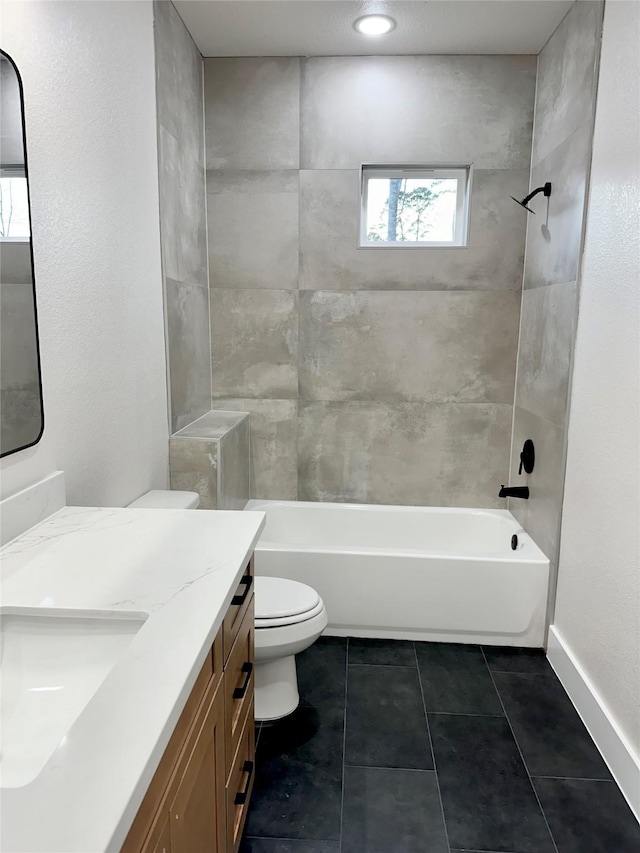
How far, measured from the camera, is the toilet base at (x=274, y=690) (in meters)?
2.08

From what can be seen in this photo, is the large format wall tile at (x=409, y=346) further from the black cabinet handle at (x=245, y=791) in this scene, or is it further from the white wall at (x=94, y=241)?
the black cabinet handle at (x=245, y=791)

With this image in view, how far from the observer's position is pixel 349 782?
5.96 ft

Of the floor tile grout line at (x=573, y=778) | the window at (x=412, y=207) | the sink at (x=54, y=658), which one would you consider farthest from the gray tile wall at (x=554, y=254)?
the sink at (x=54, y=658)

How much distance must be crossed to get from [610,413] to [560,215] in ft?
3.32

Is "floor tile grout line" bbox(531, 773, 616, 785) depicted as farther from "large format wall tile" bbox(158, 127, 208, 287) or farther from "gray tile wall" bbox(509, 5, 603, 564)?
"large format wall tile" bbox(158, 127, 208, 287)

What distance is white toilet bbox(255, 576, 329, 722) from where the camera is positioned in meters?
1.93

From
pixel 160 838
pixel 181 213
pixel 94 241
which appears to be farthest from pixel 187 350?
pixel 160 838

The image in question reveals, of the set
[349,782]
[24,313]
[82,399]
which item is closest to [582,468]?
[349,782]

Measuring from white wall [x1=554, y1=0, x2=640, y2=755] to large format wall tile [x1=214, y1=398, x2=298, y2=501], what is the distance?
1.48 meters

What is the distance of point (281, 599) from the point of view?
6.78 feet

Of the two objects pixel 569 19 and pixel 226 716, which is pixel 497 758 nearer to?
pixel 226 716

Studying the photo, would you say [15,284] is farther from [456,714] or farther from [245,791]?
[456,714]

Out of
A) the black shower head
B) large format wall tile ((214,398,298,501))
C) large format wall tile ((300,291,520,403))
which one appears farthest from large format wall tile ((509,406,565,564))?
large format wall tile ((214,398,298,501))

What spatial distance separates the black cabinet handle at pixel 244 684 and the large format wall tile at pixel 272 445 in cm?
171
